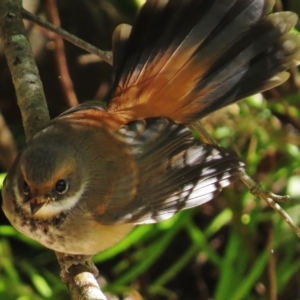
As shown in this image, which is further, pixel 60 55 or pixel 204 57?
pixel 60 55

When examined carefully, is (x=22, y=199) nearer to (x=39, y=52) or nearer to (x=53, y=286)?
(x=53, y=286)

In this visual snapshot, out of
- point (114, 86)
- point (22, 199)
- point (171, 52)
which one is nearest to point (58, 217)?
point (22, 199)

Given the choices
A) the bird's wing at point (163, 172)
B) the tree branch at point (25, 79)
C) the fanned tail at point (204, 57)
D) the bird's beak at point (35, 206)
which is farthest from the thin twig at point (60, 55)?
the bird's beak at point (35, 206)

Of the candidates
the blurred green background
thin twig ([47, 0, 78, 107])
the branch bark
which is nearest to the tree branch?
the branch bark

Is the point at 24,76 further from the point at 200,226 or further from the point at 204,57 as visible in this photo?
the point at 200,226

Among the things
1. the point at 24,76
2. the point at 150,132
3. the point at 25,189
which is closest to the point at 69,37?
the point at 24,76

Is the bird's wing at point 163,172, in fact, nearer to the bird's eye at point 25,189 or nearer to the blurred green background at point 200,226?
the bird's eye at point 25,189
